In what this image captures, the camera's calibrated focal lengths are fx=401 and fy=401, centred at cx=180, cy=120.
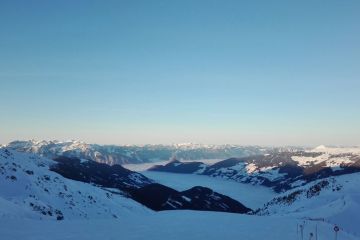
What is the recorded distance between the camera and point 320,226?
19.7m

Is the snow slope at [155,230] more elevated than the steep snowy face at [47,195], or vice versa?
the snow slope at [155,230]

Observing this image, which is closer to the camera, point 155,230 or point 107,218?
point 155,230

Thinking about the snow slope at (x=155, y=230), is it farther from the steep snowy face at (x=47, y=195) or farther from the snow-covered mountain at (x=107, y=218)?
the steep snowy face at (x=47, y=195)

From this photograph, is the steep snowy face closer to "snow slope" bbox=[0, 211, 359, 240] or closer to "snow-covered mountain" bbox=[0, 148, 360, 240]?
"snow-covered mountain" bbox=[0, 148, 360, 240]

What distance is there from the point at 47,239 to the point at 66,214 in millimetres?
36867

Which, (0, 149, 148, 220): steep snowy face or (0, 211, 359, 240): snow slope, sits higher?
(0, 211, 359, 240): snow slope

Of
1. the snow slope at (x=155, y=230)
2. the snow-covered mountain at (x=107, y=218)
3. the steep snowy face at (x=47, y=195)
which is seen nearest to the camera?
the snow slope at (x=155, y=230)

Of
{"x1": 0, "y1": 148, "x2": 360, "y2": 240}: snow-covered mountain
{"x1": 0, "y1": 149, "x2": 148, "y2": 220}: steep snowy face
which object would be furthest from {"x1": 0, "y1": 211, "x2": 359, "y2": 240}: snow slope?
{"x1": 0, "y1": 149, "x2": 148, "y2": 220}: steep snowy face

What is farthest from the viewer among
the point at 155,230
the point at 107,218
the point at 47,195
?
the point at 47,195

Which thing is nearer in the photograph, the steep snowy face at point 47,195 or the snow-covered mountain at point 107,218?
the snow-covered mountain at point 107,218

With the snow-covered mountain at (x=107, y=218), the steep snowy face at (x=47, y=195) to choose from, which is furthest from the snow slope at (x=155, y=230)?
the steep snowy face at (x=47, y=195)

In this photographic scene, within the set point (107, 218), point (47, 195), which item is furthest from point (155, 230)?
point (47, 195)

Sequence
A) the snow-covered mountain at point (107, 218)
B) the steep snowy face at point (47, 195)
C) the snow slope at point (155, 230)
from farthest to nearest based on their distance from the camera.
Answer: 1. the steep snowy face at point (47, 195)
2. the snow-covered mountain at point (107, 218)
3. the snow slope at point (155, 230)

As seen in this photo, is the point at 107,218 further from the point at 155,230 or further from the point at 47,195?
the point at 155,230
